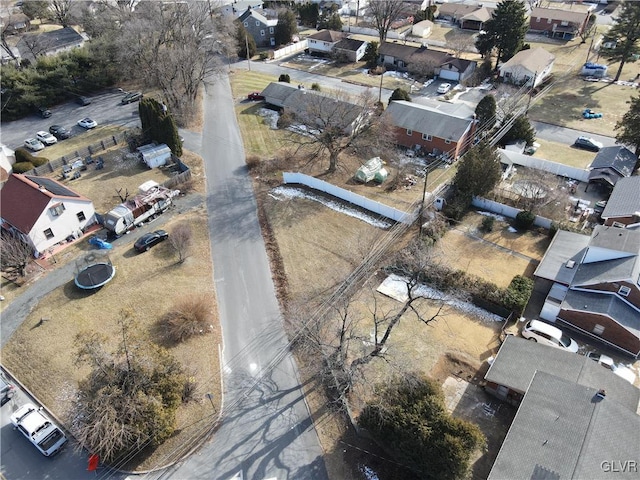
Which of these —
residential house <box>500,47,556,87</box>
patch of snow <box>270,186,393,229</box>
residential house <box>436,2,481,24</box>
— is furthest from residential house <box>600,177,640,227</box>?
residential house <box>436,2,481,24</box>

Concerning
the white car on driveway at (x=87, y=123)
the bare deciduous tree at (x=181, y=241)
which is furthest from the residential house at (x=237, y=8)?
the bare deciduous tree at (x=181, y=241)

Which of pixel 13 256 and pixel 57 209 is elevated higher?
pixel 57 209

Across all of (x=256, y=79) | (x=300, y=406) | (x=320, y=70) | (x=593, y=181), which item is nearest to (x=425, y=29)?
(x=320, y=70)

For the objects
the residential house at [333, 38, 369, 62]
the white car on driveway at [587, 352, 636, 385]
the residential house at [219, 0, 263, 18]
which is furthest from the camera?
the residential house at [219, 0, 263, 18]

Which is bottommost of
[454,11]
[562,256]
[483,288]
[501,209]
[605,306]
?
[501,209]

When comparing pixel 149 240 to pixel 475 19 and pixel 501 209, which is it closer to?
pixel 501 209

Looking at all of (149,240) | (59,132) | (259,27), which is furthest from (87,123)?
(259,27)

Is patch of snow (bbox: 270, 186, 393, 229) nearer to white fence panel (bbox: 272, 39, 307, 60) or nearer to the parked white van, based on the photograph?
the parked white van

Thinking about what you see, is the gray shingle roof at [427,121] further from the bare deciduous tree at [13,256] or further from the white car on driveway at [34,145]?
the white car on driveway at [34,145]
